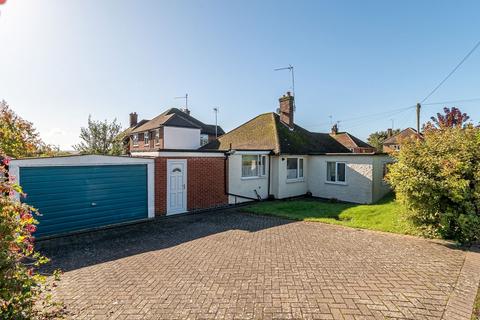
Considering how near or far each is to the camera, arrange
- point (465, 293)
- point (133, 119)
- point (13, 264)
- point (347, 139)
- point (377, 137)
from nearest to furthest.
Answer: point (13, 264) → point (465, 293) → point (347, 139) → point (133, 119) → point (377, 137)

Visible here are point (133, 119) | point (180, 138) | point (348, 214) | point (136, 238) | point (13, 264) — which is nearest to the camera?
point (13, 264)

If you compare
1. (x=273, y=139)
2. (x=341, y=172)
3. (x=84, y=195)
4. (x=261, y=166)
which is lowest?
(x=84, y=195)

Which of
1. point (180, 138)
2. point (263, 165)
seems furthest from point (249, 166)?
point (180, 138)

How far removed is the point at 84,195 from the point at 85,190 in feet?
0.63

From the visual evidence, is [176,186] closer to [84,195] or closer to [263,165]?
[84,195]

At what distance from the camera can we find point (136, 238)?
9016 millimetres

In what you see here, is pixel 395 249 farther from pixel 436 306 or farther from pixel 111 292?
pixel 111 292

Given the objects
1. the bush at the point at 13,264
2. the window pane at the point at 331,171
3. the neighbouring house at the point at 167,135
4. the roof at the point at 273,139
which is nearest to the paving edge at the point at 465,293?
the bush at the point at 13,264

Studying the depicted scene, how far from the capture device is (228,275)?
592cm

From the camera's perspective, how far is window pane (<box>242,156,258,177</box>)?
15.8 m

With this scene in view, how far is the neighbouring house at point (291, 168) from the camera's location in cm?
1530

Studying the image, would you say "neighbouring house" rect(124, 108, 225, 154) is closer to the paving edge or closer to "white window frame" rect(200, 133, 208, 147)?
"white window frame" rect(200, 133, 208, 147)

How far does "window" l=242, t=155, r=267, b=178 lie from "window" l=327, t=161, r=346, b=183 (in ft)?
14.1

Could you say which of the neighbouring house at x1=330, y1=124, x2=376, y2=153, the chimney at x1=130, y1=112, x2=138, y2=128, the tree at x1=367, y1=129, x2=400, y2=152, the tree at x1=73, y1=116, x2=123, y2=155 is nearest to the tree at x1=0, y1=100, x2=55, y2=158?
the tree at x1=73, y1=116, x2=123, y2=155
